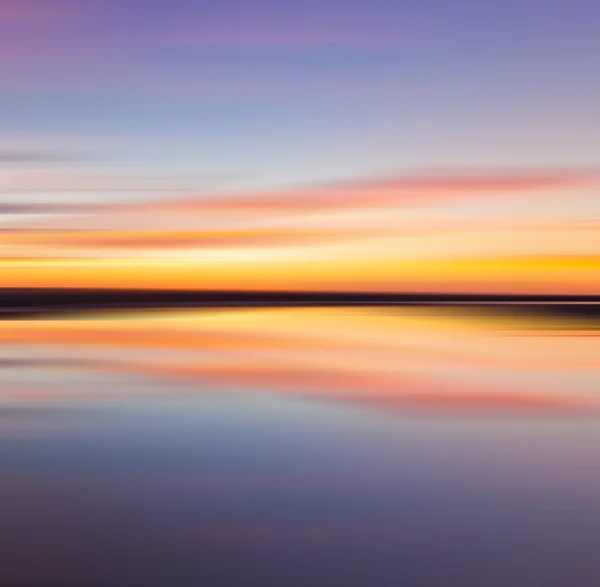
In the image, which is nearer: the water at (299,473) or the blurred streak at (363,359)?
the water at (299,473)

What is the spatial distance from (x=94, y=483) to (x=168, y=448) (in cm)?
114

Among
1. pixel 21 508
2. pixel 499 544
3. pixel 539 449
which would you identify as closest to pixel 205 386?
pixel 539 449

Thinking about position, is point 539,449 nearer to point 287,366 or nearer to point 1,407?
point 1,407

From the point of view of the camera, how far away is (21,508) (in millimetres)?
4980

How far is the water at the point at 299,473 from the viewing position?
4105 millimetres

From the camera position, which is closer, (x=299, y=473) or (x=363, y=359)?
(x=299, y=473)

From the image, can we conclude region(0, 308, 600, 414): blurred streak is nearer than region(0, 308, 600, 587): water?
No

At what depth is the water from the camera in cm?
411

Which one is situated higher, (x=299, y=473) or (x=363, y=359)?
(x=363, y=359)

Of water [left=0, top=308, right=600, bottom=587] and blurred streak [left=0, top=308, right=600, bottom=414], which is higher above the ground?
blurred streak [left=0, top=308, right=600, bottom=414]

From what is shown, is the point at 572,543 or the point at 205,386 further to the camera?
the point at 205,386

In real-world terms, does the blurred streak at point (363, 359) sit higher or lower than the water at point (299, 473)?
higher

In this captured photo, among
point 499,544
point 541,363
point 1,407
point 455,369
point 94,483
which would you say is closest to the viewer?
point 499,544

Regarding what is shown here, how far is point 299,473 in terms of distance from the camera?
19.5 ft
